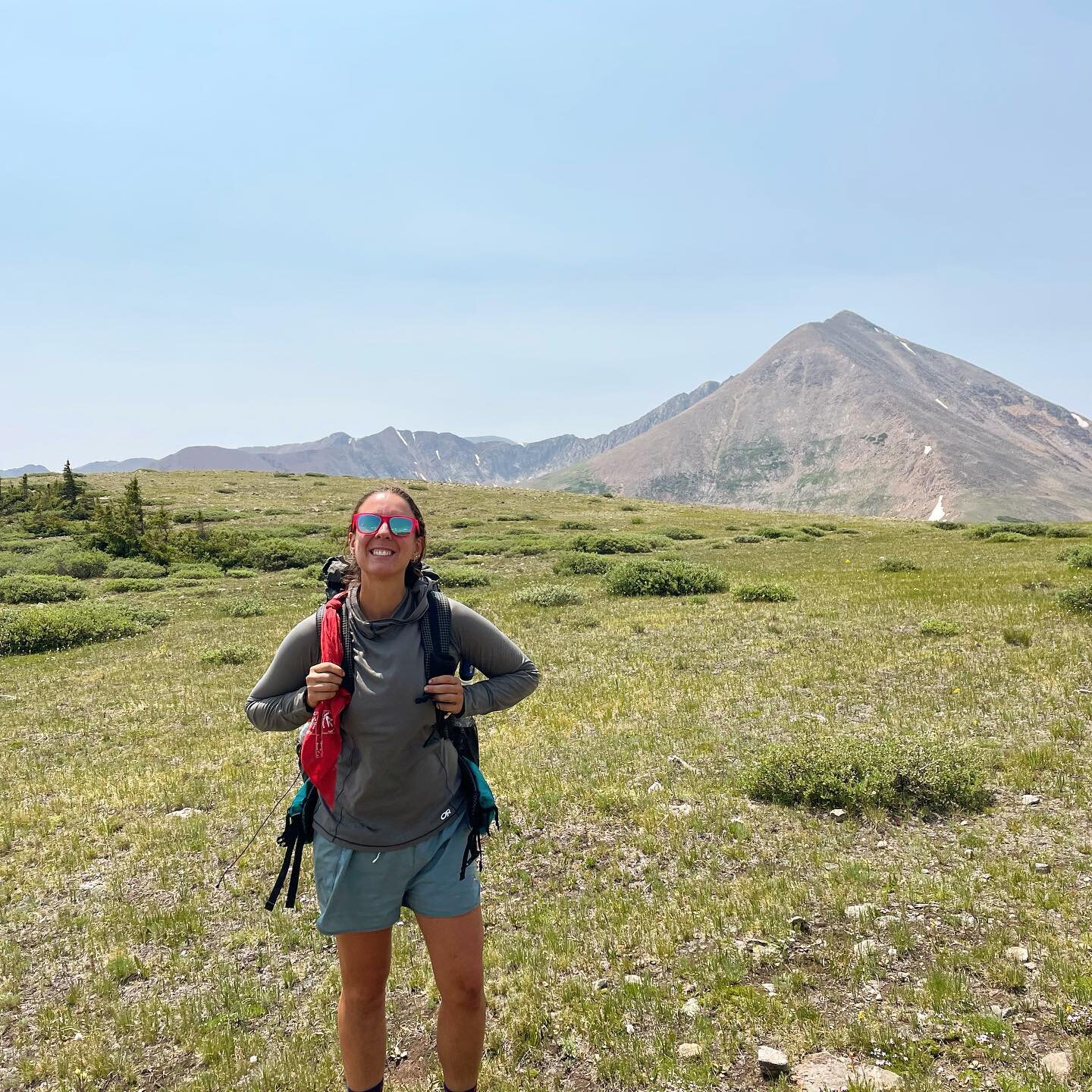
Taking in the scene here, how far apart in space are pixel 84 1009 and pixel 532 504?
7215cm

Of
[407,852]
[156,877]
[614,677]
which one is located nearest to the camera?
[407,852]

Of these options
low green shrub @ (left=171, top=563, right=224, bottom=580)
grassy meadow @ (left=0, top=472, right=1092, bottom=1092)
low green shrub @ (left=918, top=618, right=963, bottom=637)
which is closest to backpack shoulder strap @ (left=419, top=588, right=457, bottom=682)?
grassy meadow @ (left=0, top=472, right=1092, bottom=1092)

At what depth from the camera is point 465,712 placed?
4.22 m

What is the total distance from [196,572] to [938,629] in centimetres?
3575

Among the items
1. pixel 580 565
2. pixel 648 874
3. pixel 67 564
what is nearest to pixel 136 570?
pixel 67 564

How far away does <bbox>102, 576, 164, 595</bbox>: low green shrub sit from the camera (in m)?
32.9

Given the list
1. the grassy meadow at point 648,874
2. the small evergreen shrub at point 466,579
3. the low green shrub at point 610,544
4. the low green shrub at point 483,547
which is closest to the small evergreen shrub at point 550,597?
the small evergreen shrub at point 466,579

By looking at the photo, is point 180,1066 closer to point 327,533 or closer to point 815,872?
point 815,872

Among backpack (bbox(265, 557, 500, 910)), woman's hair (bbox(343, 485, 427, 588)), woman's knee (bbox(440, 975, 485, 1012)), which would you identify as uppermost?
woman's hair (bbox(343, 485, 427, 588))

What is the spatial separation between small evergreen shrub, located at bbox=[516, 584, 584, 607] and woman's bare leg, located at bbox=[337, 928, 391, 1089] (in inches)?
789

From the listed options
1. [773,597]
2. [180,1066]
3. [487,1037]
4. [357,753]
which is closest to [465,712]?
[357,753]

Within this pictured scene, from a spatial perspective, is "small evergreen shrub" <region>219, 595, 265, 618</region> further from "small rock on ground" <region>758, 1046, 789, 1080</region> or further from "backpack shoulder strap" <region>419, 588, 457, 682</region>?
"small rock on ground" <region>758, 1046, 789, 1080</region>

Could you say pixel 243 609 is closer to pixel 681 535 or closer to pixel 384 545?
pixel 384 545

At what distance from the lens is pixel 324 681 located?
12.8 ft
